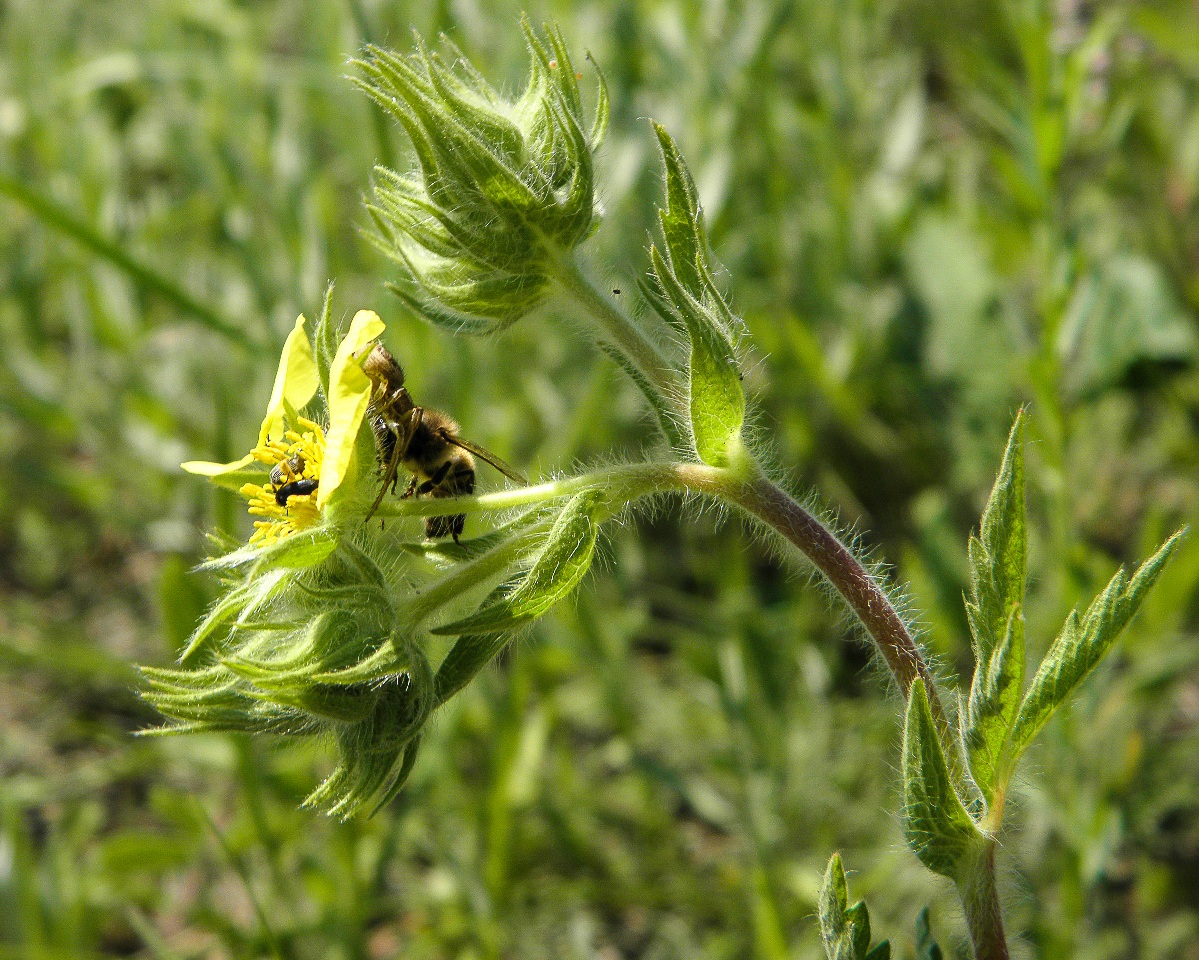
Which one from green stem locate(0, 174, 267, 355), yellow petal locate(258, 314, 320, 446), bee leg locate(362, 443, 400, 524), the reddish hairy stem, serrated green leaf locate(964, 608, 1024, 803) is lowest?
serrated green leaf locate(964, 608, 1024, 803)

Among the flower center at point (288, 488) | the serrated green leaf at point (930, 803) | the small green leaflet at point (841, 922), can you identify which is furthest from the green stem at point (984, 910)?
the flower center at point (288, 488)

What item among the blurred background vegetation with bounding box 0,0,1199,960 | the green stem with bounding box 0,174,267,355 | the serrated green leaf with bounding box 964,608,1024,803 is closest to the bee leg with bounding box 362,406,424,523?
the blurred background vegetation with bounding box 0,0,1199,960

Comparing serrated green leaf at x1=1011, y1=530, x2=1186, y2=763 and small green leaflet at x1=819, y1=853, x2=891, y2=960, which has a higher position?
serrated green leaf at x1=1011, y1=530, x2=1186, y2=763

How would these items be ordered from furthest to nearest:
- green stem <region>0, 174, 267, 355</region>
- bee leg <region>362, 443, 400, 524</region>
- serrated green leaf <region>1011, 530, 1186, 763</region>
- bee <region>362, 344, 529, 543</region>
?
green stem <region>0, 174, 267, 355</region>, bee <region>362, 344, 529, 543</region>, bee leg <region>362, 443, 400, 524</region>, serrated green leaf <region>1011, 530, 1186, 763</region>

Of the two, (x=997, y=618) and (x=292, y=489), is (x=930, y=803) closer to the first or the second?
(x=997, y=618)

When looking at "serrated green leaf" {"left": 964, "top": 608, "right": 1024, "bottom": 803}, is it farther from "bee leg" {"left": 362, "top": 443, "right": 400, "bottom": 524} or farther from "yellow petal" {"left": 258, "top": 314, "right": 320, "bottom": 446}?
"yellow petal" {"left": 258, "top": 314, "right": 320, "bottom": 446}

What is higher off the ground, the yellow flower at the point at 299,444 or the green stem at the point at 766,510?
the yellow flower at the point at 299,444

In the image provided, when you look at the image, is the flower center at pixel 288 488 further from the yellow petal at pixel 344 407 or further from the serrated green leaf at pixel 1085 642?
the serrated green leaf at pixel 1085 642

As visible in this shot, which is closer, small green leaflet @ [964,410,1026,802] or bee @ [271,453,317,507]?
small green leaflet @ [964,410,1026,802]
